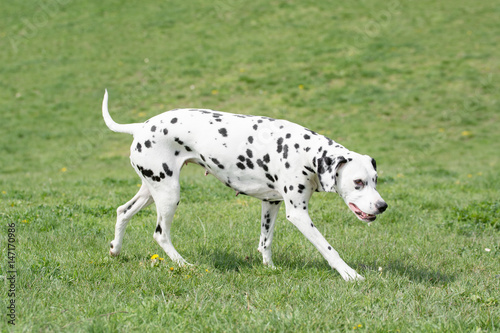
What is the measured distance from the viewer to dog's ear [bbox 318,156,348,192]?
4.30m

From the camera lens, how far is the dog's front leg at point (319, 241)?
443 centimetres

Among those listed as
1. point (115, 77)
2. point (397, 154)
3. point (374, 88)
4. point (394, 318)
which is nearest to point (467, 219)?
point (394, 318)

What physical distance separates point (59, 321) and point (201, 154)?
1.98 metres

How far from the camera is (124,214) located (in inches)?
200

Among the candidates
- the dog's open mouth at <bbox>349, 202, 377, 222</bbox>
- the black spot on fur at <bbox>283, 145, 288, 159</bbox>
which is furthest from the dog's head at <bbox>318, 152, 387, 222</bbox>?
the black spot on fur at <bbox>283, 145, 288, 159</bbox>

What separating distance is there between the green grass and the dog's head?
0.66m

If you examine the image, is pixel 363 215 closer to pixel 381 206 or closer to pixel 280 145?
pixel 381 206

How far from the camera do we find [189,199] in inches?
302

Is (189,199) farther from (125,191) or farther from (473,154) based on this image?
(473,154)

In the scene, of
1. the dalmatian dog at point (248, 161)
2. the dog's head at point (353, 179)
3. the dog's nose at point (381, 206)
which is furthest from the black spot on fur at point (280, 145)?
the dog's nose at point (381, 206)

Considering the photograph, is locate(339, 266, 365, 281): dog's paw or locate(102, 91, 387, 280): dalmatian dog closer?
locate(339, 266, 365, 281): dog's paw

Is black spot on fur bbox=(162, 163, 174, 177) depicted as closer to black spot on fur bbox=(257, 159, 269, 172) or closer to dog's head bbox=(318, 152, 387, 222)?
black spot on fur bbox=(257, 159, 269, 172)

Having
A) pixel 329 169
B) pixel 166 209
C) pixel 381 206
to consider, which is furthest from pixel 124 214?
pixel 381 206

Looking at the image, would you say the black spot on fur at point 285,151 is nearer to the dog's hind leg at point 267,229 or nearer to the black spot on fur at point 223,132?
the black spot on fur at point 223,132
